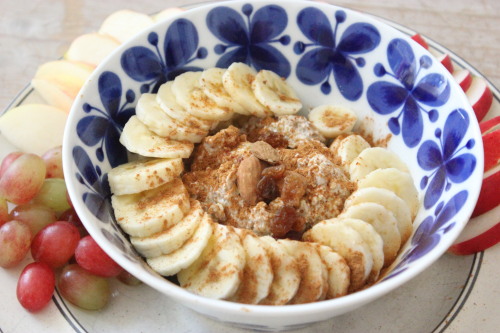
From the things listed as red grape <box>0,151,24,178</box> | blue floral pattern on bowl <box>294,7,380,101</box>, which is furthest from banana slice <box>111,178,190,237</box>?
blue floral pattern on bowl <box>294,7,380,101</box>

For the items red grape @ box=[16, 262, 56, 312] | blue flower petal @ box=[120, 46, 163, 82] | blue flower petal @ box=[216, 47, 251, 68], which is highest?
blue flower petal @ box=[120, 46, 163, 82]

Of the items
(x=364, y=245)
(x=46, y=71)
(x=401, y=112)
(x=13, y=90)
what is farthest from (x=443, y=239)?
(x=13, y=90)

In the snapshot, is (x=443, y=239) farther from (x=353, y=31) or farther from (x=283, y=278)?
(x=353, y=31)

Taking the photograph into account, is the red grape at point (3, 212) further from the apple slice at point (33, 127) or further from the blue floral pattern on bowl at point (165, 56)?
the blue floral pattern on bowl at point (165, 56)

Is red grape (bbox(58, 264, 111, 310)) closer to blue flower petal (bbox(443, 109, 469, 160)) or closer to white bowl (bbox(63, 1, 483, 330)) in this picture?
white bowl (bbox(63, 1, 483, 330))

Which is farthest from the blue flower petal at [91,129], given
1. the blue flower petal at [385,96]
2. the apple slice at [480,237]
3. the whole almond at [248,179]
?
the apple slice at [480,237]

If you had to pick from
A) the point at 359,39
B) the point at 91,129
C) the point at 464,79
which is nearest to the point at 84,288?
the point at 91,129

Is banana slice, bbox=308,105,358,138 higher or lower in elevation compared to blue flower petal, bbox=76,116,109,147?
lower

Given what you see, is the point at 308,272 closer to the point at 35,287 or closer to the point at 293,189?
the point at 293,189
